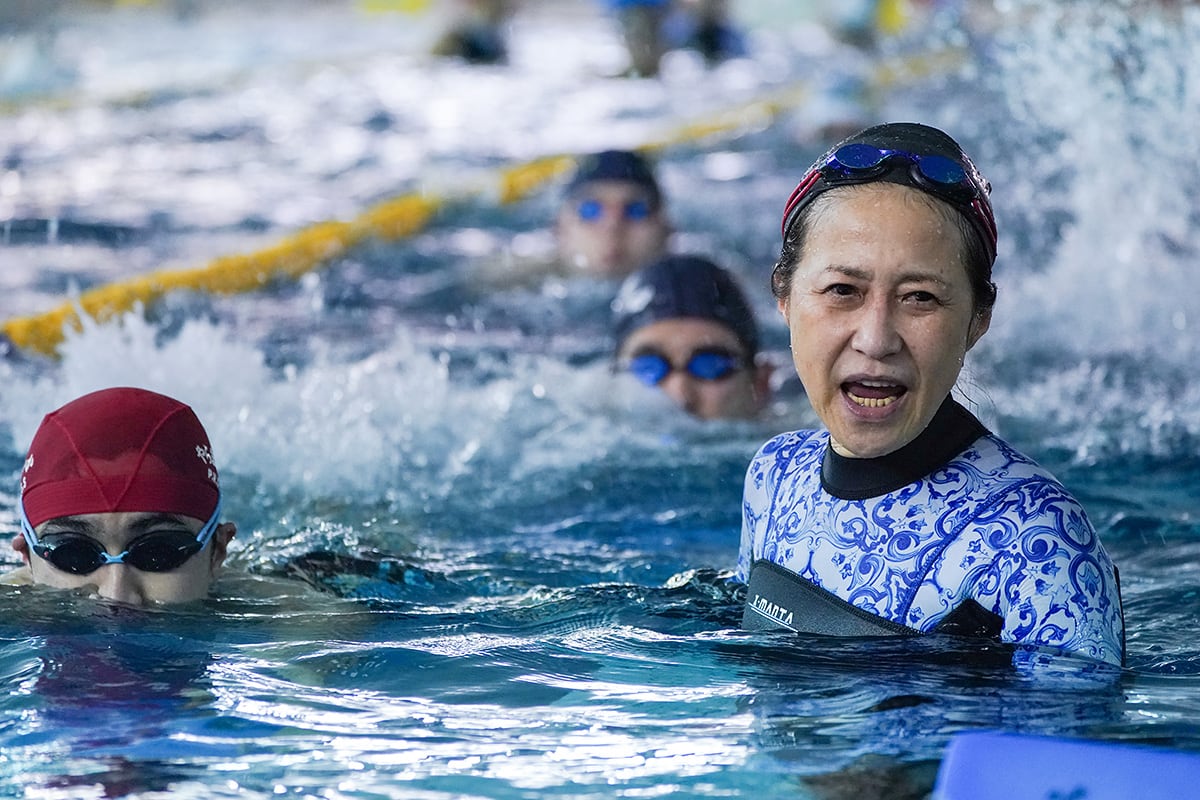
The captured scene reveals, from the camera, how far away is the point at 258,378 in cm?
613

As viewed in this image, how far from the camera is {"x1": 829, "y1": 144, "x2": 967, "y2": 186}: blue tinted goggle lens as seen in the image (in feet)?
8.87

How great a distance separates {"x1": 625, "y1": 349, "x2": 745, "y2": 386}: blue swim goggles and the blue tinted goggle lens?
2.96 metres

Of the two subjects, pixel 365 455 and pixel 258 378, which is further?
pixel 258 378

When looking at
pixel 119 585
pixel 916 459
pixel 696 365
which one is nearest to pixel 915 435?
pixel 916 459

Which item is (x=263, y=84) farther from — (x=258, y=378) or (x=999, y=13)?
(x=258, y=378)

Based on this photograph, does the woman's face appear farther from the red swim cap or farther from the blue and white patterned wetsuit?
the red swim cap

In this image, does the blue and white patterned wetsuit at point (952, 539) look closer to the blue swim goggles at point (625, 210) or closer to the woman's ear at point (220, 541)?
the woman's ear at point (220, 541)

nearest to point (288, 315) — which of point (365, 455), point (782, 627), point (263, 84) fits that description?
point (365, 455)

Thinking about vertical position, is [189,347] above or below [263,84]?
below

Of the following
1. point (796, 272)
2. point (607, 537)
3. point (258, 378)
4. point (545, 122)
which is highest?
point (545, 122)

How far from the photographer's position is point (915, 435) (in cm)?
281

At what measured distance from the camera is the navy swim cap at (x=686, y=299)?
19.1ft

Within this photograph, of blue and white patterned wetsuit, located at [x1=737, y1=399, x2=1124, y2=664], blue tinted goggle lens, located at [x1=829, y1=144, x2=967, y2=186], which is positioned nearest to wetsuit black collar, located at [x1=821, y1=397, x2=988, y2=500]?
blue and white patterned wetsuit, located at [x1=737, y1=399, x2=1124, y2=664]

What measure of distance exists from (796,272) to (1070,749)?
0.91 metres
